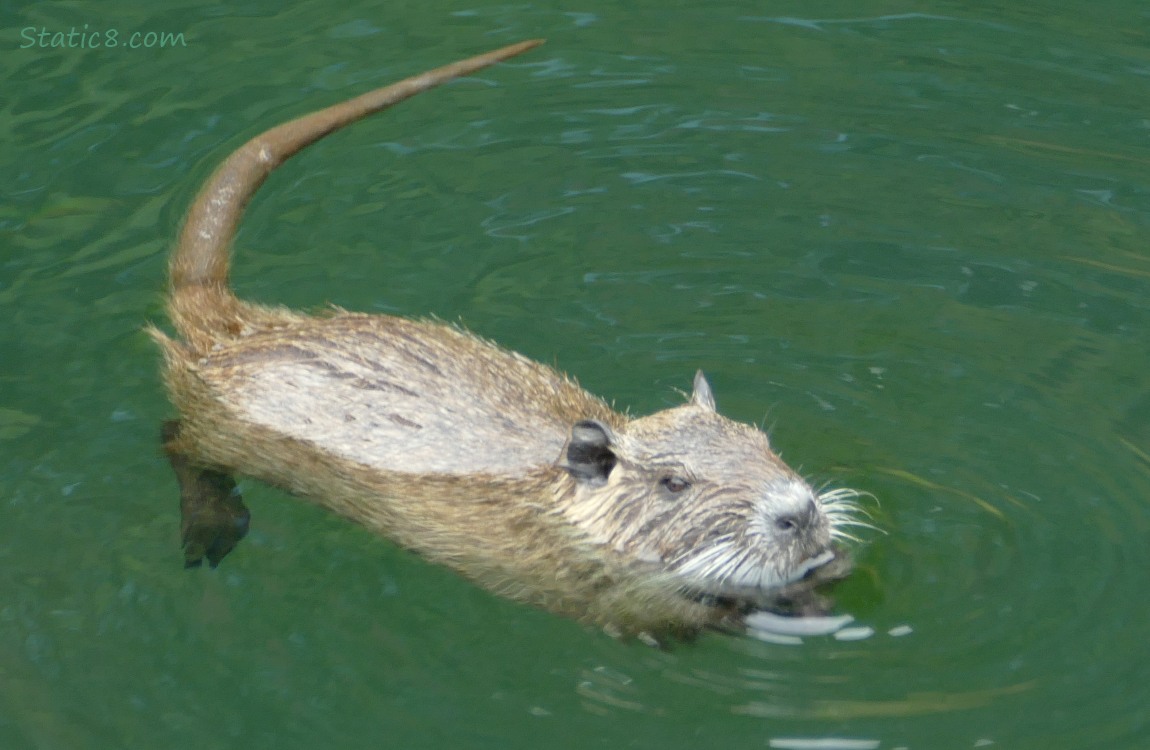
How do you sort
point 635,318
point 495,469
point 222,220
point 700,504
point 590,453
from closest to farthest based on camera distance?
point 700,504 → point 590,453 → point 495,469 → point 222,220 → point 635,318

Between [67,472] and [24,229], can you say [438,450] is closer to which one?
[67,472]

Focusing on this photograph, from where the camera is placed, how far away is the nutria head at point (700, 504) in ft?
14.1

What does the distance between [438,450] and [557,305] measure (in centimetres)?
143

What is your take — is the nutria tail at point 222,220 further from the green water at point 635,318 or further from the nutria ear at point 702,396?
the nutria ear at point 702,396

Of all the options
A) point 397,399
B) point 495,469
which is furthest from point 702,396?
point 397,399

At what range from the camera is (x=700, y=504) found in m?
4.35

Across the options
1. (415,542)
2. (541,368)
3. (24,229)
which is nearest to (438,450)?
(415,542)

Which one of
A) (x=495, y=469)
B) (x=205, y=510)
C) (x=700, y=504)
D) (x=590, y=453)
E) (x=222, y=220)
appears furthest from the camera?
(x=222, y=220)

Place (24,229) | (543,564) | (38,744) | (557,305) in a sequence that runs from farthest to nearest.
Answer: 1. (24,229)
2. (557,305)
3. (543,564)
4. (38,744)

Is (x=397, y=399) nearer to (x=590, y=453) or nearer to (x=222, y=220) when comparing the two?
(x=590, y=453)

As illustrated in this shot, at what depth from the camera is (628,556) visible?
4.48m

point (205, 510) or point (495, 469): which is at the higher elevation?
point (495, 469)

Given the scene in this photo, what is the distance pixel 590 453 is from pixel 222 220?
1.86 m

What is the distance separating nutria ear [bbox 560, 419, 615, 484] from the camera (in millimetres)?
4402
